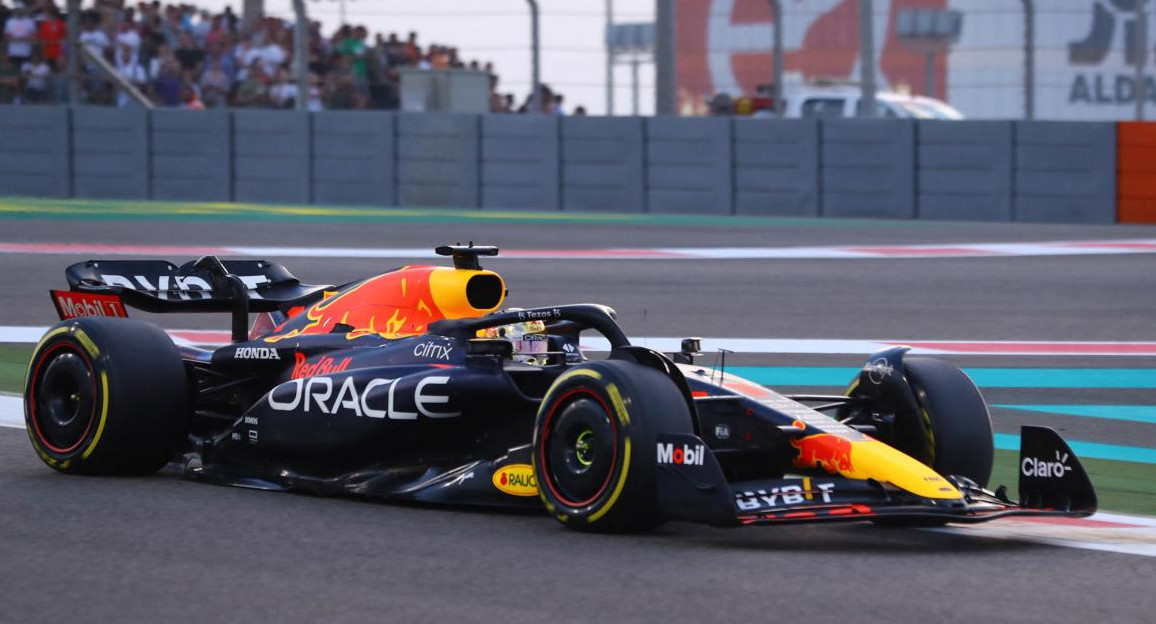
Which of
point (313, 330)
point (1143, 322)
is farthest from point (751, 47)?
point (313, 330)

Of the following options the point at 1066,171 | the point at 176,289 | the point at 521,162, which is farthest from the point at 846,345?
the point at 521,162

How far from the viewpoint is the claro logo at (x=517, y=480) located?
237 inches

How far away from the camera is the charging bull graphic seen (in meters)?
22.7

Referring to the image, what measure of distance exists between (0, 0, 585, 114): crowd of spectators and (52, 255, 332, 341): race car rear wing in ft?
47.7

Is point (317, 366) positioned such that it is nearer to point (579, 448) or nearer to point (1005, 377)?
point (579, 448)

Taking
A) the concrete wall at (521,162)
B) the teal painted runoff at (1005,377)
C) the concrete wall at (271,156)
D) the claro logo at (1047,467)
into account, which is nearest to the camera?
the claro logo at (1047,467)

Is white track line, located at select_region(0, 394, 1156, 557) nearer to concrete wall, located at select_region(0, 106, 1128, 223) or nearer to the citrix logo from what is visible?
concrete wall, located at select_region(0, 106, 1128, 223)

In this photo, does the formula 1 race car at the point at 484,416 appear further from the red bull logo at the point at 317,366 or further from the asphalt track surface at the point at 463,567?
the asphalt track surface at the point at 463,567

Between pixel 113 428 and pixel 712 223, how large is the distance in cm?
1417

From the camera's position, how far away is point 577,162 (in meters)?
21.4

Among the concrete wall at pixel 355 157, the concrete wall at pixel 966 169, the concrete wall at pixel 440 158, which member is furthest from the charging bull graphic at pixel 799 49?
the concrete wall at pixel 355 157

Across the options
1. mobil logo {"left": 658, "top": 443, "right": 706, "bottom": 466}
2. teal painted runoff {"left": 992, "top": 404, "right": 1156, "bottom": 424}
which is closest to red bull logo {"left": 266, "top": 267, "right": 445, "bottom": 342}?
mobil logo {"left": 658, "top": 443, "right": 706, "bottom": 466}

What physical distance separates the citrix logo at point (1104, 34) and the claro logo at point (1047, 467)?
16283 millimetres

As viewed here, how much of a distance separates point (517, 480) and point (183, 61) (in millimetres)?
18066
